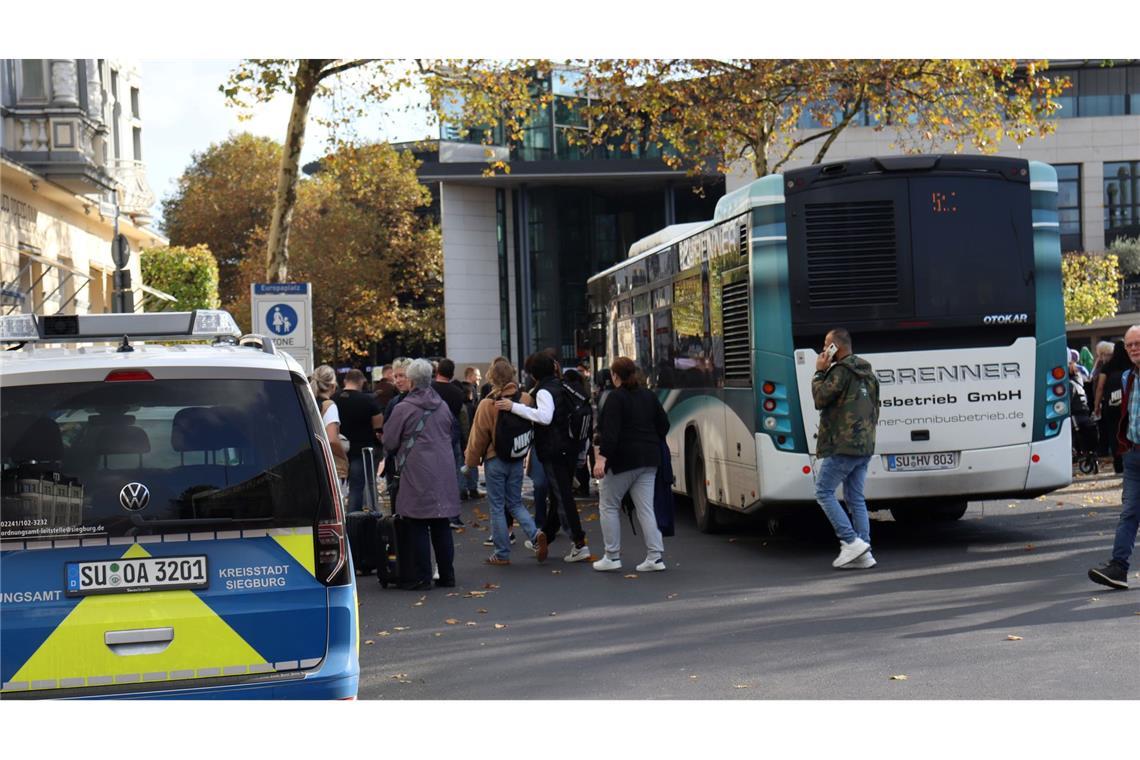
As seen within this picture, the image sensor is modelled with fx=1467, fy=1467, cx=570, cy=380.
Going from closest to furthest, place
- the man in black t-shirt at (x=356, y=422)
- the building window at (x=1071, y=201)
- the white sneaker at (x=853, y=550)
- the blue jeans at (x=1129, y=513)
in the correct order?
1. the blue jeans at (x=1129, y=513)
2. the white sneaker at (x=853, y=550)
3. the man in black t-shirt at (x=356, y=422)
4. the building window at (x=1071, y=201)

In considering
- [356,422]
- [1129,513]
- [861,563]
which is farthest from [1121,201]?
[1129,513]

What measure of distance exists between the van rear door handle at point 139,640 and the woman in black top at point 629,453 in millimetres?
6674

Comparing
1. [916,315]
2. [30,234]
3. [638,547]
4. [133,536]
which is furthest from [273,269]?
[133,536]

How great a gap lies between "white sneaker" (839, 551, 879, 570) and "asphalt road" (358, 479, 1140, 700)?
0.51ft

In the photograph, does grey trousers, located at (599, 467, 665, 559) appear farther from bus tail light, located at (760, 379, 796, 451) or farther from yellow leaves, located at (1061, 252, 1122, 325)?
yellow leaves, located at (1061, 252, 1122, 325)

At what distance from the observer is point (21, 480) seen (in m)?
5.66

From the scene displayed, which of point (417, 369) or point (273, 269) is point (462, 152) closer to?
point (273, 269)

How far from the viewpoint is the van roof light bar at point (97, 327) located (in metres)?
6.65

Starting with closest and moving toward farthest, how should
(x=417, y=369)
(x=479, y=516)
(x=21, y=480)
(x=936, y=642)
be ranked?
1. (x=21, y=480)
2. (x=936, y=642)
3. (x=417, y=369)
4. (x=479, y=516)

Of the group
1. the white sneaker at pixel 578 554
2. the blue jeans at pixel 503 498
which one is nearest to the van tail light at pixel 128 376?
the blue jeans at pixel 503 498

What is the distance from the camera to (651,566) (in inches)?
489

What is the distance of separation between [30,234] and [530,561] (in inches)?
811

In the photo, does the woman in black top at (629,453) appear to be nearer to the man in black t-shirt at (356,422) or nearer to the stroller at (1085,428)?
the man in black t-shirt at (356,422)

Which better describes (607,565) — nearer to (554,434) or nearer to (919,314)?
(554,434)
